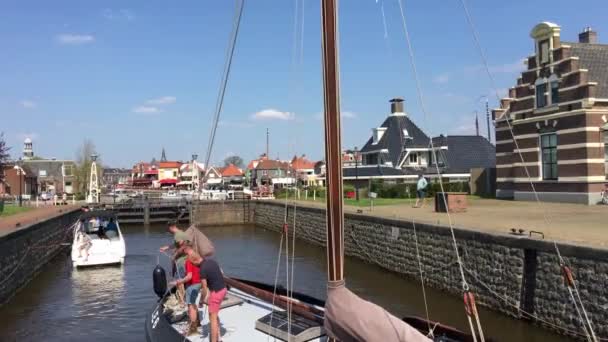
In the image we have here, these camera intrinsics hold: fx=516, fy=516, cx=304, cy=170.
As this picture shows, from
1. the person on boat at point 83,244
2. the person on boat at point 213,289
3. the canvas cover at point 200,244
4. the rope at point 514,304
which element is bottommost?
the rope at point 514,304

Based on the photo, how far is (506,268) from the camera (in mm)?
10992

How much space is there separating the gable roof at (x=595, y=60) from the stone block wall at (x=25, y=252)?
2142 cm

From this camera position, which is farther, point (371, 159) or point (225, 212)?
point (371, 159)

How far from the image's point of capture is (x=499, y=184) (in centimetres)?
2567

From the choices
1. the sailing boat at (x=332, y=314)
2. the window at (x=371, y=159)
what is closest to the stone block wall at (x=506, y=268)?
the sailing boat at (x=332, y=314)

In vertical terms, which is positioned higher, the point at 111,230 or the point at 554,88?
the point at 554,88

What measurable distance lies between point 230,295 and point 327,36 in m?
4.92

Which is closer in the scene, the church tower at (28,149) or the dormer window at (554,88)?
the dormer window at (554,88)

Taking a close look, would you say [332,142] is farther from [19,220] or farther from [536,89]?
[19,220]

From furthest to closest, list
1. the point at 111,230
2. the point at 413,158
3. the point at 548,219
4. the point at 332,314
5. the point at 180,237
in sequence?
1. the point at 413,158
2. the point at 111,230
3. the point at 548,219
4. the point at 180,237
5. the point at 332,314

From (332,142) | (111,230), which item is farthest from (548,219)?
(111,230)

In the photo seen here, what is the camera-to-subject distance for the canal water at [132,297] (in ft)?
35.6

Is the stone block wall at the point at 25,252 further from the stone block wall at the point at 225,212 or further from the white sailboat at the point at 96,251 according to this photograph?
the stone block wall at the point at 225,212

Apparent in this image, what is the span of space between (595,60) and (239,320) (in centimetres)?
2110
